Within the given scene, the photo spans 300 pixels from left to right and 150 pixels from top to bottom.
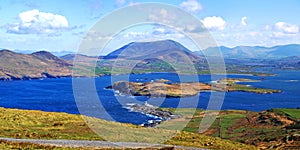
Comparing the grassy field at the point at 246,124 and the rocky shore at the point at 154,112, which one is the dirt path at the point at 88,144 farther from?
the rocky shore at the point at 154,112

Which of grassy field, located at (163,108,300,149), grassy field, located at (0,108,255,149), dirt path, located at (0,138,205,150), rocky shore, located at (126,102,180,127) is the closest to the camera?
dirt path, located at (0,138,205,150)

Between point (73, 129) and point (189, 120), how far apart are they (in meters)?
78.2

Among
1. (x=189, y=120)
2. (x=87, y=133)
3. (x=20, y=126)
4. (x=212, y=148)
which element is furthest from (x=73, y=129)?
(x=189, y=120)

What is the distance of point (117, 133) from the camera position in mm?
42656

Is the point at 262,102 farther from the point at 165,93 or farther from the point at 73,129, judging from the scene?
the point at 73,129

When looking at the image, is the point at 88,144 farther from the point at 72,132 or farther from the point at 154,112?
the point at 154,112

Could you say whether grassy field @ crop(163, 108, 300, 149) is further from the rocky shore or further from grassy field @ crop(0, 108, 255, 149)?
grassy field @ crop(0, 108, 255, 149)

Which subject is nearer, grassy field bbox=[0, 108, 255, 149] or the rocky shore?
grassy field bbox=[0, 108, 255, 149]

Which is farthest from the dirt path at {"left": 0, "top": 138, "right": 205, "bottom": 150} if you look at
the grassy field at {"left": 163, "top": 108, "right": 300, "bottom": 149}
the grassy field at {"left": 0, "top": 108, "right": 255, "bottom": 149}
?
the grassy field at {"left": 163, "top": 108, "right": 300, "bottom": 149}

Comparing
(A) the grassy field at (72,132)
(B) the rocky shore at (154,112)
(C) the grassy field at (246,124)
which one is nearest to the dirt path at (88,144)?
(A) the grassy field at (72,132)

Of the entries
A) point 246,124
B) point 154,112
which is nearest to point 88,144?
point 246,124

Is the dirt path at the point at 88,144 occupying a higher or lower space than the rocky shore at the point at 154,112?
higher

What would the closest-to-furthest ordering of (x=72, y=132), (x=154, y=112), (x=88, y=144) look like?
(x=88, y=144) → (x=72, y=132) → (x=154, y=112)

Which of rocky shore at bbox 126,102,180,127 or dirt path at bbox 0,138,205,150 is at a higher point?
dirt path at bbox 0,138,205,150
